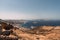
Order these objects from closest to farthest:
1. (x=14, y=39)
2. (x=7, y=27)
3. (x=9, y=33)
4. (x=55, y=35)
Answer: (x=14, y=39) < (x=9, y=33) < (x=55, y=35) < (x=7, y=27)

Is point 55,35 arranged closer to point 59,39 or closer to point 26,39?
point 59,39

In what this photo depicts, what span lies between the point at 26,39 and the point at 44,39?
127 inches

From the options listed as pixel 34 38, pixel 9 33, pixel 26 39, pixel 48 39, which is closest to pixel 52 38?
pixel 48 39

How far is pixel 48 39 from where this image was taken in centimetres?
2727

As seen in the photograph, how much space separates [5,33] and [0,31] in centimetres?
115

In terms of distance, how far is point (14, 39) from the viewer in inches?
930

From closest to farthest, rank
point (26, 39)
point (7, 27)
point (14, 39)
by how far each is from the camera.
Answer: point (14, 39)
point (26, 39)
point (7, 27)

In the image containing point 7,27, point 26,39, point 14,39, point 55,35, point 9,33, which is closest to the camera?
point 14,39

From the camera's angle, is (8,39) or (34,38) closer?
(8,39)

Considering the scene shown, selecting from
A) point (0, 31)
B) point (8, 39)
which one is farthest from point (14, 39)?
point (0, 31)

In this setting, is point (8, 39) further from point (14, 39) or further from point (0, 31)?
point (0, 31)

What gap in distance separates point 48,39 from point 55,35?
9.43 feet

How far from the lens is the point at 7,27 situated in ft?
108

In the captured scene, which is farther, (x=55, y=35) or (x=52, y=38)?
(x=55, y=35)
